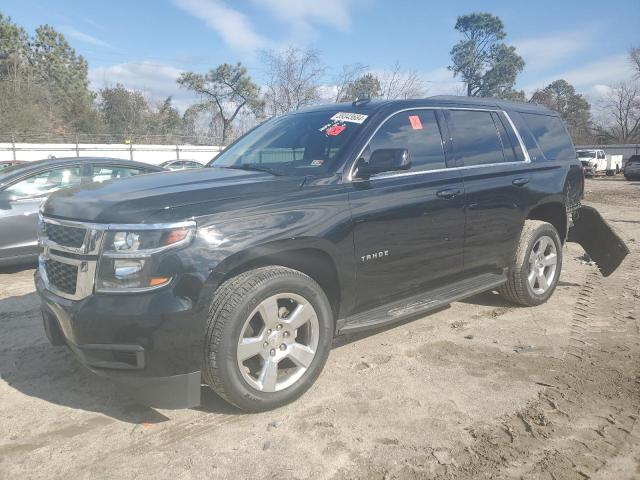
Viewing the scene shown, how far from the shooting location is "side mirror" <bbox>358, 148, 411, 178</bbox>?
327cm

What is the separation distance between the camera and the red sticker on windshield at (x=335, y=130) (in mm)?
3621

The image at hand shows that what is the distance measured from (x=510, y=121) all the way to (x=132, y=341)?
12.7ft

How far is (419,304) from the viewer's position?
12.3ft

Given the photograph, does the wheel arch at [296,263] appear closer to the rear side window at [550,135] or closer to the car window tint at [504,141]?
the car window tint at [504,141]


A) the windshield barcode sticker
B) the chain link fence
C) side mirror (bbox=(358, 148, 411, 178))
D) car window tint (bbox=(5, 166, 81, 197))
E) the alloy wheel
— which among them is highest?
the chain link fence

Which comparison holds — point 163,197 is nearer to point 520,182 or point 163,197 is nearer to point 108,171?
point 520,182

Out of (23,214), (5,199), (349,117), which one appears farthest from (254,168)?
(5,199)

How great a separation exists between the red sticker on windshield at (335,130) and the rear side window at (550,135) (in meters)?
2.25

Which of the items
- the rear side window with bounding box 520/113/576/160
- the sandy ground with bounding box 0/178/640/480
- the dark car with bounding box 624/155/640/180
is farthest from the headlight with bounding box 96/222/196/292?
the dark car with bounding box 624/155/640/180

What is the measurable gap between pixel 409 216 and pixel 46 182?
16.7 ft

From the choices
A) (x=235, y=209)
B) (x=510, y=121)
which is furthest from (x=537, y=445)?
(x=510, y=121)

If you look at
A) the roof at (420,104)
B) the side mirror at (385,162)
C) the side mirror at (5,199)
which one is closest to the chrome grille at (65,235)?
the side mirror at (385,162)

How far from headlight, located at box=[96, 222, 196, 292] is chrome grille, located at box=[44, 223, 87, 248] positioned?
0.79ft

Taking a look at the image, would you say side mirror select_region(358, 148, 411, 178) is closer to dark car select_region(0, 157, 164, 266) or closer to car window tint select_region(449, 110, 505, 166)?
car window tint select_region(449, 110, 505, 166)
